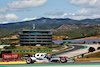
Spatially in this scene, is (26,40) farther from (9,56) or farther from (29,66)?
(29,66)

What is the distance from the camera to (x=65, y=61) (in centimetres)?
5969

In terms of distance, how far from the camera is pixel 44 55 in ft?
202

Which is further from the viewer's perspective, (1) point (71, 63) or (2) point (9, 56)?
(2) point (9, 56)

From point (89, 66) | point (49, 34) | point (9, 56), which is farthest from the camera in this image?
point (49, 34)

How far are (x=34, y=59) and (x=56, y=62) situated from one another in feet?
22.4

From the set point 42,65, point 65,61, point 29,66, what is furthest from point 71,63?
point 29,66

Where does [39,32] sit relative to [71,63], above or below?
above

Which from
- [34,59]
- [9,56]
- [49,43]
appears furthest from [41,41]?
[34,59]

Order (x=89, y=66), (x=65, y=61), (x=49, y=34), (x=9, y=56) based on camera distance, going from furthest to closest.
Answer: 1. (x=49, y=34)
2. (x=9, y=56)
3. (x=65, y=61)
4. (x=89, y=66)

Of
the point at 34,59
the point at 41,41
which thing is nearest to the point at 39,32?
the point at 41,41

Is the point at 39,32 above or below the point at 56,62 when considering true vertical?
above

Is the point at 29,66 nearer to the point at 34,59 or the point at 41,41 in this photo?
the point at 34,59

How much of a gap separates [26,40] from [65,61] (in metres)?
98.9

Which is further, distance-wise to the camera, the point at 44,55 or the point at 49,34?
the point at 49,34
